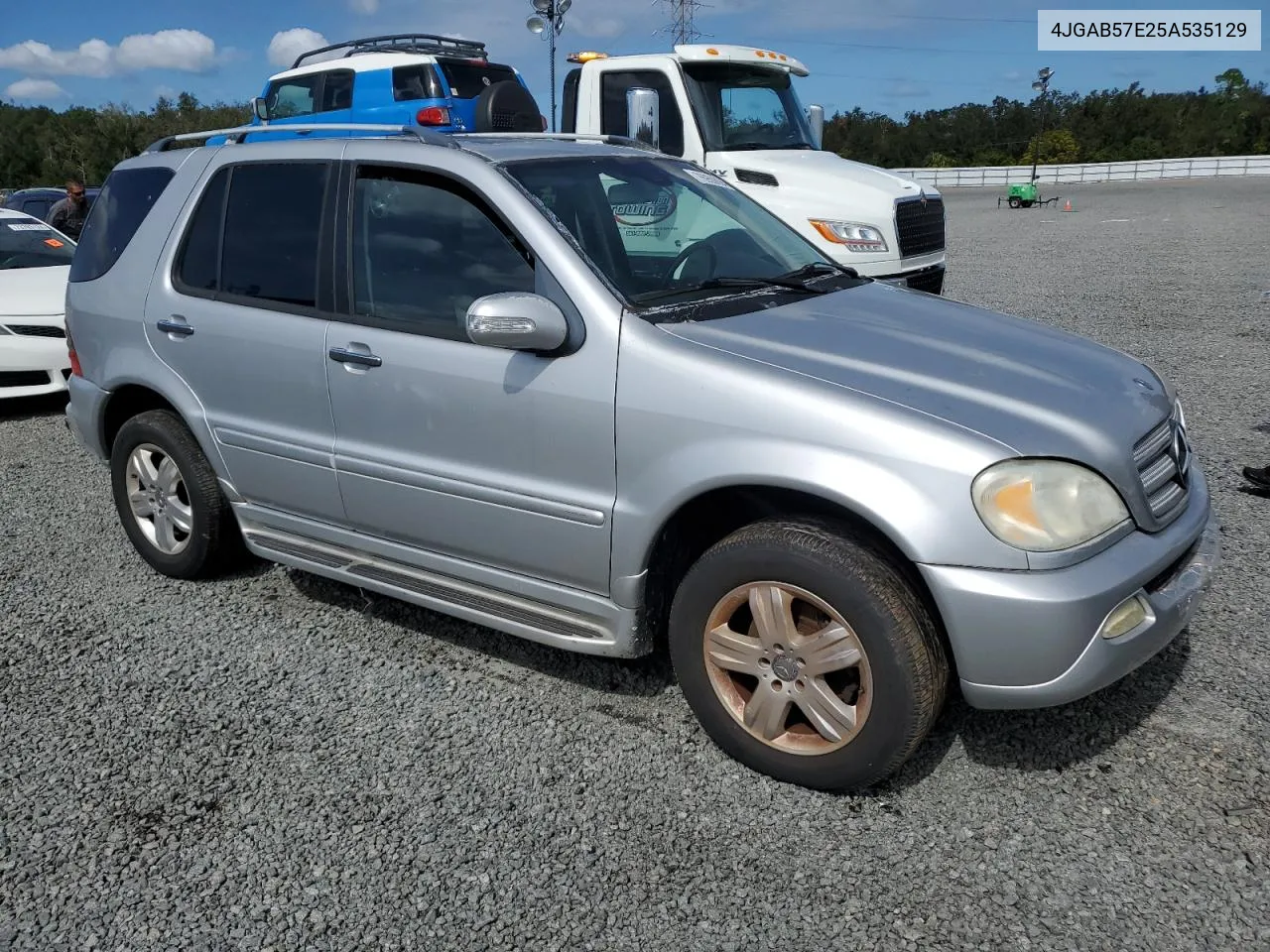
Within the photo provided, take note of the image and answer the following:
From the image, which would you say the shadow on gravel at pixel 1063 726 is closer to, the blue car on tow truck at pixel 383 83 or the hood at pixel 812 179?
the hood at pixel 812 179

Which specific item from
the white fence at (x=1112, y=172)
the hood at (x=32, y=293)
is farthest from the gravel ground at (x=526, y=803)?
the white fence at (x=1112, y=172)

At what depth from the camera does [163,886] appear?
2.69 metres

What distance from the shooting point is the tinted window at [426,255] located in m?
3.40

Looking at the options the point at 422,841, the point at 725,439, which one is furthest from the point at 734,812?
the point at 725,439

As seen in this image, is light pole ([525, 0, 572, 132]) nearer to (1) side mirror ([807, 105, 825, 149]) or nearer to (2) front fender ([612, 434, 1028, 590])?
(1) side mirror ([807, 105, 825, 149])

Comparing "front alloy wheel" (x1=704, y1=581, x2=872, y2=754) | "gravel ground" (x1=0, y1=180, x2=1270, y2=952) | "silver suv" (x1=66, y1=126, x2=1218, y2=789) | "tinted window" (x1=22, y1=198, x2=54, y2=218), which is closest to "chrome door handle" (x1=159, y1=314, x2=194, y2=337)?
"silver suv" (x1=66, y1=126, x2=1218, y2=789)

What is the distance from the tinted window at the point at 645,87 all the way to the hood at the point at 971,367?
6073 mm

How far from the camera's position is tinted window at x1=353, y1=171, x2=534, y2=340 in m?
3.40

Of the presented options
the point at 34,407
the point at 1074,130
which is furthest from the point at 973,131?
the point at 34,407

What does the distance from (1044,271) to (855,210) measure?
6.96m

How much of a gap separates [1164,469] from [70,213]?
13.8 metres

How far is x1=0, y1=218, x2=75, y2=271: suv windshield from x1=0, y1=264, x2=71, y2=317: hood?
35cm

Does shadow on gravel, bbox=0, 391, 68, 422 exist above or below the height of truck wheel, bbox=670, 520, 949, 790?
above

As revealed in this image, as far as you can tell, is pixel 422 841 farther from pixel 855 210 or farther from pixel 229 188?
pixel 855 210
